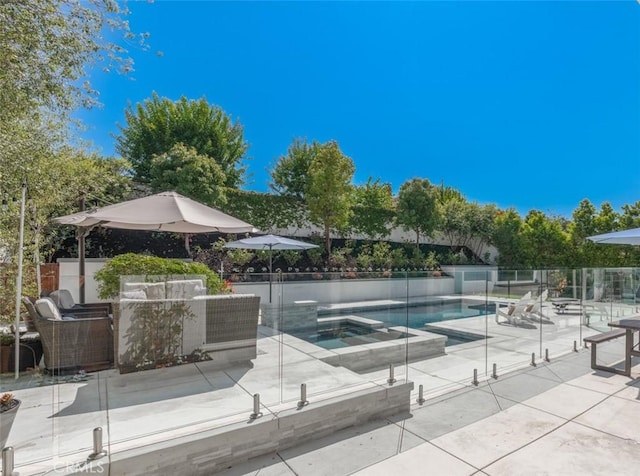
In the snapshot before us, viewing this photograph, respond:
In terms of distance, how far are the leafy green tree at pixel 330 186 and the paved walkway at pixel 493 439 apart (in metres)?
8.94

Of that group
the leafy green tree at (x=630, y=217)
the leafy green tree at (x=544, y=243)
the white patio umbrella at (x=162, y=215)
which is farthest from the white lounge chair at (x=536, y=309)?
the leafy green tree at (x=544, y=243)

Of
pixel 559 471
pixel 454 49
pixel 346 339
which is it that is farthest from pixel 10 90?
pixel 454 49

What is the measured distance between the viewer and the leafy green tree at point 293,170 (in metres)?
15.4

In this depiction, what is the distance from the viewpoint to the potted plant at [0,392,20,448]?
217 cm

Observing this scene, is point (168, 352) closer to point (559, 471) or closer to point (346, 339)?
point (346, 339)

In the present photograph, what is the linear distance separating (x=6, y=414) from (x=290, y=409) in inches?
75.3

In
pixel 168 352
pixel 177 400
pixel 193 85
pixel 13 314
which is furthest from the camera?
pixel 193 85

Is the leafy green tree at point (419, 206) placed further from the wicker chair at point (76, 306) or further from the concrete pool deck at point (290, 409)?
the wicker chair at point (76, 306)

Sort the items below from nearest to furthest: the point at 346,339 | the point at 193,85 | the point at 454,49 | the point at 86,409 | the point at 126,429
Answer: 1. the point at 126,429
2. the point at 86,409
3. the point at 346,339
4. the point at 454,49
5. the point at 193,85

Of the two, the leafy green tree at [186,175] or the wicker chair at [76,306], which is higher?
the leafy green tree at [186,175]

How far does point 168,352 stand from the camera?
11.0 feet

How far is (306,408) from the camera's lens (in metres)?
2.86

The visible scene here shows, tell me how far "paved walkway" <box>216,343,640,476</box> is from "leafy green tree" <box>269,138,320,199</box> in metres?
12.2

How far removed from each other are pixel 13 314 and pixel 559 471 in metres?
5.75
